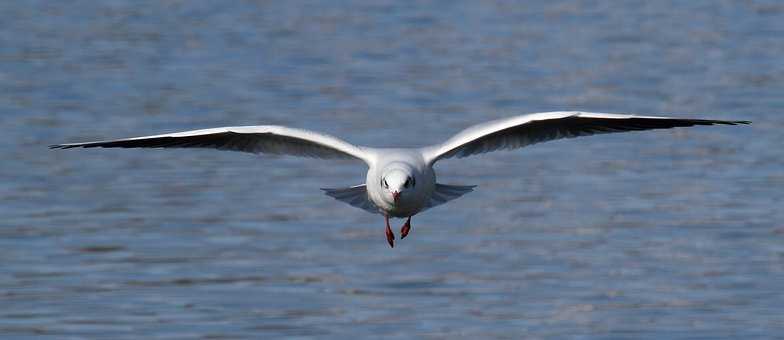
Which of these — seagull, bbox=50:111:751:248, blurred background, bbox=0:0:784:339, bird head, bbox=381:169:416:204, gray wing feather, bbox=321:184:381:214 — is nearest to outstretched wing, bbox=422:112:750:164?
seagull, bbox=50:111:751:248

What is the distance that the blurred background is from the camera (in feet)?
53.3

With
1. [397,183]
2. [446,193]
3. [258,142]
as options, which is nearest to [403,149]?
[446,193]

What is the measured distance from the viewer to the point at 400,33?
36.7 m

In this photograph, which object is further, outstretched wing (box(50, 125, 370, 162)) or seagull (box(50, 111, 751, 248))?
outstretched wing (box(50, 125, 370, 162))

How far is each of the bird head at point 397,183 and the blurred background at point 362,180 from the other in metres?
3.73

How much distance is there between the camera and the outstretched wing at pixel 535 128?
1242cm

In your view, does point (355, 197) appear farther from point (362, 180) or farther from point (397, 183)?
point (362, 180)

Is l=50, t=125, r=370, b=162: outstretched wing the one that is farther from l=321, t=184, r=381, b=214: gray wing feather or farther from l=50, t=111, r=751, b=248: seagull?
l=321, t=184, r=381, b=214: gray wing feather

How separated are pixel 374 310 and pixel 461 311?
2.63 ft

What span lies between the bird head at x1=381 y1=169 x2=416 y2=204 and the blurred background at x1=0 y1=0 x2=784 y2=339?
3735mm

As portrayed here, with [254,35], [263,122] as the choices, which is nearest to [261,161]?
[263,122]

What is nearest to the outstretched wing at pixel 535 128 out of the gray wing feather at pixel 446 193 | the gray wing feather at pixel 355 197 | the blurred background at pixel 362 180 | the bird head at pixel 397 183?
the gray wing feather at pixel 446 193

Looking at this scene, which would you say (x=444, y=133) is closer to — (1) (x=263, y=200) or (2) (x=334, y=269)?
(1) (x=263, y=200)

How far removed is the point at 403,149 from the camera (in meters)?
12.7
